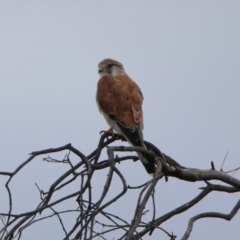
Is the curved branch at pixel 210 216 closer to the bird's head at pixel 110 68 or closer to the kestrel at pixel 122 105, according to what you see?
the kestrel at pixel 122 105

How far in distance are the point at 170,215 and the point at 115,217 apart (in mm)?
813

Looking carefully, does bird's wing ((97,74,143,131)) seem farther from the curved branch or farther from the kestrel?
the curved branch

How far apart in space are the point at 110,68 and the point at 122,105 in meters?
1.12

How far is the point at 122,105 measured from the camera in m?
5.72

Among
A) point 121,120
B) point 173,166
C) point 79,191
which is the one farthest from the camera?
point 121,120

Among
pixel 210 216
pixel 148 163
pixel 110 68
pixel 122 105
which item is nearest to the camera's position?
pixel 210 216

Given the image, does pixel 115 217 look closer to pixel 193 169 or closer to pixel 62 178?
pixel 62 178

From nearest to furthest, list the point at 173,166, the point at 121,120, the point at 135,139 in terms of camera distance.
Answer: the point at 173,166, the point at 135,139, the point at 121,120

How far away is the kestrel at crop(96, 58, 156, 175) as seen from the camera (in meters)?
5.38

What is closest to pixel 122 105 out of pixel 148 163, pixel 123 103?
pixel 123 103

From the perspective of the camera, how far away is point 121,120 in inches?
218

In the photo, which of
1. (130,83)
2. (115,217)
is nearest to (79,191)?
(115,217)

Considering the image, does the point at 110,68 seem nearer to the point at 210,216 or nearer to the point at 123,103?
the point at 123,103

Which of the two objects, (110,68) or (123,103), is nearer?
(123,103)
